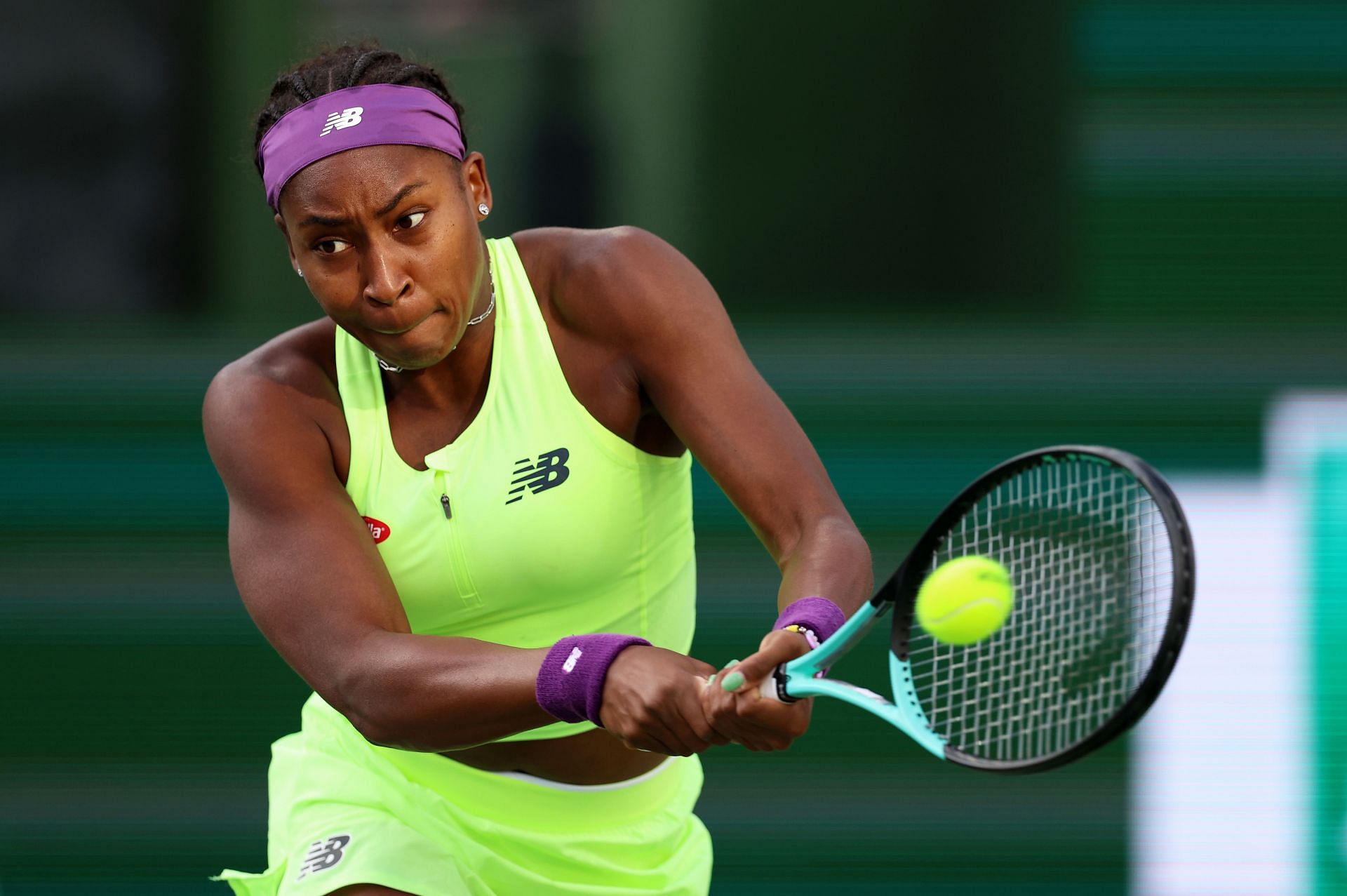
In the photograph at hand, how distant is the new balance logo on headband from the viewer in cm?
221

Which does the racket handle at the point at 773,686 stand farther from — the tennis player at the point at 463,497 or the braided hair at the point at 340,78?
the braided hair at the point at 340,78

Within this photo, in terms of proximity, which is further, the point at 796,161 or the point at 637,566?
the point at 796,161

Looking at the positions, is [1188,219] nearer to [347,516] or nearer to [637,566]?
[637,566]

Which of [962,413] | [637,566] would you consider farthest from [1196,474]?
[637,566]

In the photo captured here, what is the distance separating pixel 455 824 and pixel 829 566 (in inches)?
29.2

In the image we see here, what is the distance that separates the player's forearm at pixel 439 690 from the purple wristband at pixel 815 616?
0.29m

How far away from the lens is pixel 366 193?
2.19 meters

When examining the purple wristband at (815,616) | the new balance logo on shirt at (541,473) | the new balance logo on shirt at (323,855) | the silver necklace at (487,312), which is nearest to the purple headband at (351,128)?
the silver necklace at (487,312)

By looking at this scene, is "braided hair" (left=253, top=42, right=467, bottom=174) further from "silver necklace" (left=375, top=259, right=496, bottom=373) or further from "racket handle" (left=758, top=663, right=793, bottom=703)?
"racket handle" (left=758, top=663, right=793, bottom=703)

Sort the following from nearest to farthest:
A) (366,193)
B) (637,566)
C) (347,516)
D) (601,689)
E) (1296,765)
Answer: (601,689), (366,193), (347,516), (637,566), (1296,765)

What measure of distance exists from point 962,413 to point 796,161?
0.75 meters

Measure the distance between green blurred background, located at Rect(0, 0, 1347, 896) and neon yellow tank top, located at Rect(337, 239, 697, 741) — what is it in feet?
5.58

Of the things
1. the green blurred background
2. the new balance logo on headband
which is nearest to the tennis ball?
the new balance logo on headband

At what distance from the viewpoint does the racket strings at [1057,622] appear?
77.9 inches
